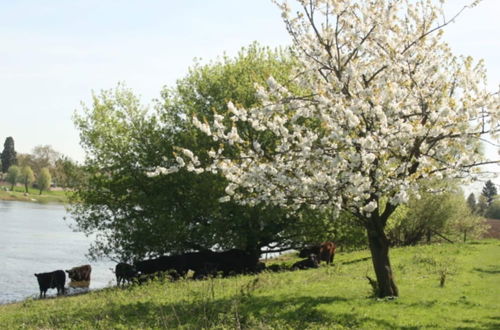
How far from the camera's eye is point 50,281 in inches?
1278

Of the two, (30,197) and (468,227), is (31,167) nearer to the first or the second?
(30,197)

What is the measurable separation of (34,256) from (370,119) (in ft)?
125

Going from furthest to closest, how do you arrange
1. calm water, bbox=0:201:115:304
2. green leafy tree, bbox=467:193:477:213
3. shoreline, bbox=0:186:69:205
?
shoreline, bbox=0:186:69:205, green leafy tree, bbox=467:193:477:213, calm water, bbox=0:201:115:304

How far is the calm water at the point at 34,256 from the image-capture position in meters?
35.1

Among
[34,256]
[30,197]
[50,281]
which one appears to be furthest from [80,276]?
[30,197]

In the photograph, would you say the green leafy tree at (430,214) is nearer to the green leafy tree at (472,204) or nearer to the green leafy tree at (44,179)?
the green leafy tree at (472,204)

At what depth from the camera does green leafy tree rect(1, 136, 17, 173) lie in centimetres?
17800

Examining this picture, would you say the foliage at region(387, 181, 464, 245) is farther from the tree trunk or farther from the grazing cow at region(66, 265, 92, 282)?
the tree trunk

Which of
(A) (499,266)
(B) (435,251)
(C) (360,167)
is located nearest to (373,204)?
(C) (360,167)

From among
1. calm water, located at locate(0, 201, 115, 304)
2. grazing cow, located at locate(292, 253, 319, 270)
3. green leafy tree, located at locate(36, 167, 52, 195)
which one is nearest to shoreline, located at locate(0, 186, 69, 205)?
green leafy tree, located at locate(36, 167, 52, 195)

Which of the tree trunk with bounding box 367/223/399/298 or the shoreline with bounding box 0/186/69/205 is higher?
the tree trunk with bounding box 367/223/399/298

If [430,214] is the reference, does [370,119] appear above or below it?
above

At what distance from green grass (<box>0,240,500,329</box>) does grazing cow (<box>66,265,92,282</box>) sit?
1144 centimetres

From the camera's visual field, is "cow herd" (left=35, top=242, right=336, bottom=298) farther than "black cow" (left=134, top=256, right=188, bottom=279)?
No
